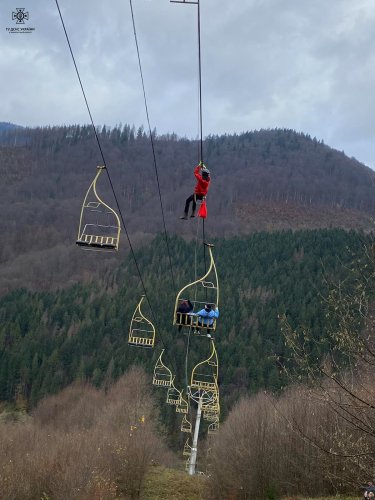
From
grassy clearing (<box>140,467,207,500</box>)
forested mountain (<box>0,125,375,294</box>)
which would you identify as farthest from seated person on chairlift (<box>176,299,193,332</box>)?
forested mountain (<box>0,125,375,294</box>)

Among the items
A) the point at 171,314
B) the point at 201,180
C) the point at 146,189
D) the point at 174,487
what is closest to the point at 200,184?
the point at 201,180

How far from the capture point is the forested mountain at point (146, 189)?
105125mm

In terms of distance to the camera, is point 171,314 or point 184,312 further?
point 171,314

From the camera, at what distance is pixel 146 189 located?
147500mm

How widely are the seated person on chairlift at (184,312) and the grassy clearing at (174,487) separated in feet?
45.9

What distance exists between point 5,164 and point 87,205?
170337 millimetres

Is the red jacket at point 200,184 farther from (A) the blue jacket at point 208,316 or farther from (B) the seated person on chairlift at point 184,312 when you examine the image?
(A) the blue jacket at point 208,316

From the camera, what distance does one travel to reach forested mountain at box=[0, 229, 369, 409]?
2215 inches

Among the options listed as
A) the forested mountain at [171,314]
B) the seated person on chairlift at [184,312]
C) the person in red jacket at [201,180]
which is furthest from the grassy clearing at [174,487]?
the forested mountain at [171,314]

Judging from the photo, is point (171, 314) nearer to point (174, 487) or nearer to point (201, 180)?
point (174, 487)

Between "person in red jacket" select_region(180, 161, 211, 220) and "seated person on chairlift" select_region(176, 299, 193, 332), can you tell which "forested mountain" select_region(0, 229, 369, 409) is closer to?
"seated person on chairlift" select_region(176, 299, 193, 332)

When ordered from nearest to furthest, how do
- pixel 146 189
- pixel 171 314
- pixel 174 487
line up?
pixel 174 487 → pixel 171 314 → pixel 146 189

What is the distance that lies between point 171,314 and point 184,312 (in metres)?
54.2

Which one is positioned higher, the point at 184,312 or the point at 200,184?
the point at 200,184
